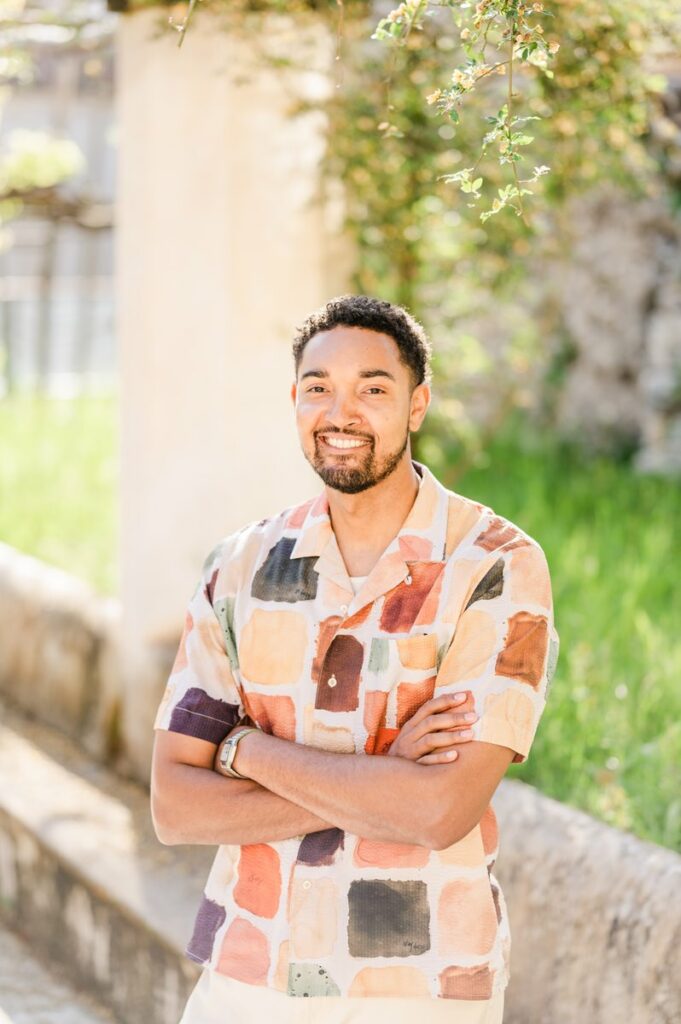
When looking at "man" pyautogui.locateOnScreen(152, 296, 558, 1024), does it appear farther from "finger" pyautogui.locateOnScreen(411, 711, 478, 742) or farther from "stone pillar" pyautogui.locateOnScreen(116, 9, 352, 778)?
"stone pillar" pyautogui.locateOnScreen(116, 9, 352, 778)

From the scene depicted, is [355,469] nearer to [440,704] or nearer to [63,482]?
[440,704]

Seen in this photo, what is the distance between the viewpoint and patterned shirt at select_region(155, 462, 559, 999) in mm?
1938

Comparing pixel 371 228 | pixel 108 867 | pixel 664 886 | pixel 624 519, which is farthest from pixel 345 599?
pixel 624 519

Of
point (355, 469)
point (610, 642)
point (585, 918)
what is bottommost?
point (585, 918)

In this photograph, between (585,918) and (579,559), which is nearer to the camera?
(585,918)

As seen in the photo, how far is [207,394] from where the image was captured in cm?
429

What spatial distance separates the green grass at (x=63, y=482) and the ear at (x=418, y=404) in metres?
3.56

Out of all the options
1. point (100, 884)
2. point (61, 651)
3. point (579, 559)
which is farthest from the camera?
point (61, 651)

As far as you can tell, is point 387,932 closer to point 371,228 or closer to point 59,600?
point 371,228

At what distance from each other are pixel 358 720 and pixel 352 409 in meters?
0.42

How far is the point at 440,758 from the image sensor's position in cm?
193

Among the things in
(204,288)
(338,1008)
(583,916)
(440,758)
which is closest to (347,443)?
(440,758)

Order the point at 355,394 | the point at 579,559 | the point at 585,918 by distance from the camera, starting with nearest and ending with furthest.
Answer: the point at 355,394 < the point at 585,918 < the point at 579,559

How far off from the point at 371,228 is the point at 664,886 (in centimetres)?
247
